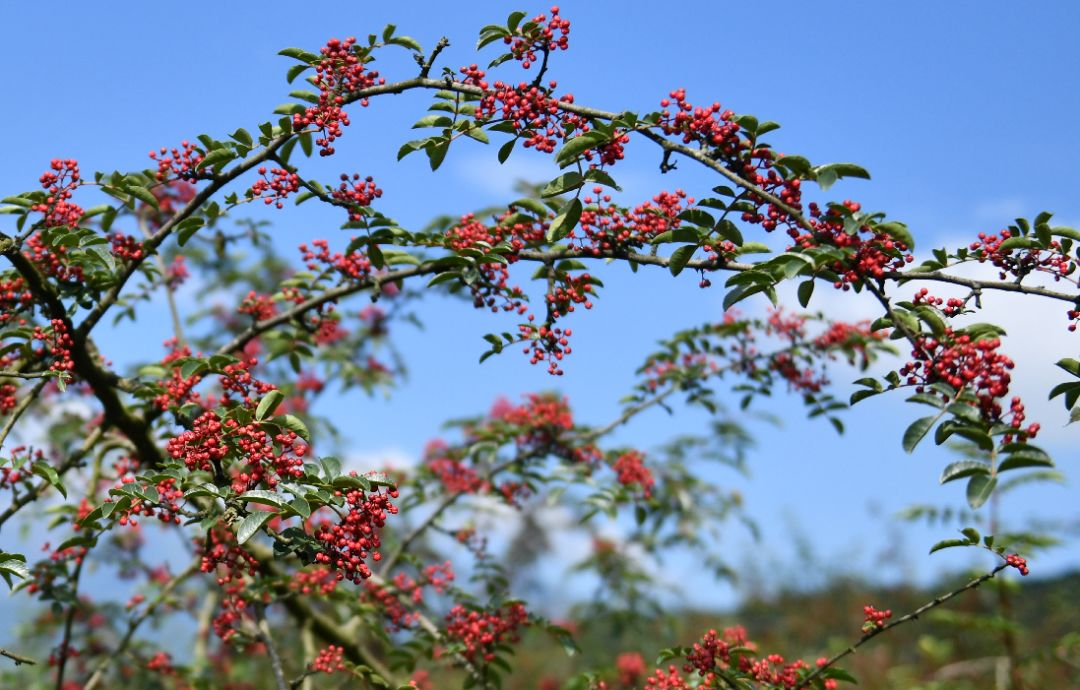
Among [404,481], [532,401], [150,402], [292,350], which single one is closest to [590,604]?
[404,481]

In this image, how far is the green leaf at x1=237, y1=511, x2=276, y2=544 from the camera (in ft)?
7.68

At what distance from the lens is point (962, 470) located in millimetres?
2201

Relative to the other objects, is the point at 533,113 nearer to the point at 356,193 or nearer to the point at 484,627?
the point at 356,193

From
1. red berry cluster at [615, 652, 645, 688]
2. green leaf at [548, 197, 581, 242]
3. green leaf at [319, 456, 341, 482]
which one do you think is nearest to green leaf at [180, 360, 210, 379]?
green leaf at [319, 456, 341, 482]

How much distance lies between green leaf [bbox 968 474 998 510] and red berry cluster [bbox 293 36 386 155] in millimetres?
1995

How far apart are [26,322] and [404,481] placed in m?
2.39

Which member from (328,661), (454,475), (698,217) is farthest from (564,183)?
(454,475)

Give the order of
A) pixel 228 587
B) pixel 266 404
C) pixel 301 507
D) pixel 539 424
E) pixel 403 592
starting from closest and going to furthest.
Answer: pixel 301 507
pixel 266 404
pixel 228 587
pixel 403 592
pixel 539 424

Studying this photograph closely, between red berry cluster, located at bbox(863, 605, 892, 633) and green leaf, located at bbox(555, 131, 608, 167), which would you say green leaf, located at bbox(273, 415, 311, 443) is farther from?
red berry cluster, located at bbox(863, 605, 892, 633)

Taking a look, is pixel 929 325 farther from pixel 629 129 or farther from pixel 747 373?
pixel 747 373

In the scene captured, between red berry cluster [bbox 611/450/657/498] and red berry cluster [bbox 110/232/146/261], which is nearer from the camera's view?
red berry cluster [bbox 110/232/146/261]

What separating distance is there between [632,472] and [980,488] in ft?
9.51

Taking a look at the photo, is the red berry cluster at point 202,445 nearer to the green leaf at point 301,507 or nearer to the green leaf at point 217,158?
the green leaf at point 301,507

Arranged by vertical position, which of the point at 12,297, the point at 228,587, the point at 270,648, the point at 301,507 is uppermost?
the point at 12,297
